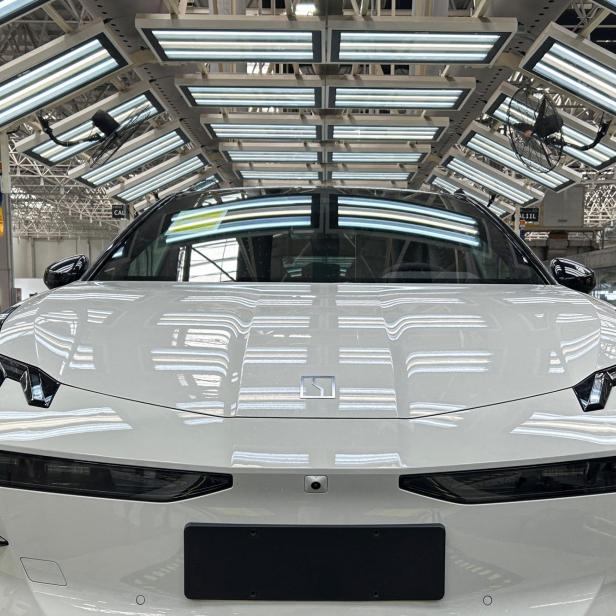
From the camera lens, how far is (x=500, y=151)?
39.5ft

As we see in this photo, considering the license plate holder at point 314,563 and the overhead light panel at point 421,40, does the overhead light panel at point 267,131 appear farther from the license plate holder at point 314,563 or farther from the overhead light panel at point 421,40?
the license plate holder at point 314,563

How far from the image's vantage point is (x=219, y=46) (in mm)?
6523

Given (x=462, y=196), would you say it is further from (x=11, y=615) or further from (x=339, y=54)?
(x=339, y=54)

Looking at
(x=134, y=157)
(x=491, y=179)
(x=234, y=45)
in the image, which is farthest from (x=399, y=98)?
(x=491, y=179)

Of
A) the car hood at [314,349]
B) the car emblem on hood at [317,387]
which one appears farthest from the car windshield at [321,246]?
the car emblem on hood at [317,387]

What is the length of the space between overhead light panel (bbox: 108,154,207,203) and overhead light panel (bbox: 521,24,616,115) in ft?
24.9

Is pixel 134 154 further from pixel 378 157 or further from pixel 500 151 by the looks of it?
pixel 500 151

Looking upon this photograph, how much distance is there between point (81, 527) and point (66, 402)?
0.25m

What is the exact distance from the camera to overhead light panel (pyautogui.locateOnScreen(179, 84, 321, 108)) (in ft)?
27.0

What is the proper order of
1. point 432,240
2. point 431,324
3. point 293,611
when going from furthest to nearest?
1. point 432,240
2. point 431,324
3. point 293,611

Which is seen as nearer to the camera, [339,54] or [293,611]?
[293,611]

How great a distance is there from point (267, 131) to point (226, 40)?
3.87 meters

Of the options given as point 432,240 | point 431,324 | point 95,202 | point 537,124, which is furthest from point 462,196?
point 95,202

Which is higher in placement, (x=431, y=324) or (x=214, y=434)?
(x=431, y=324)
